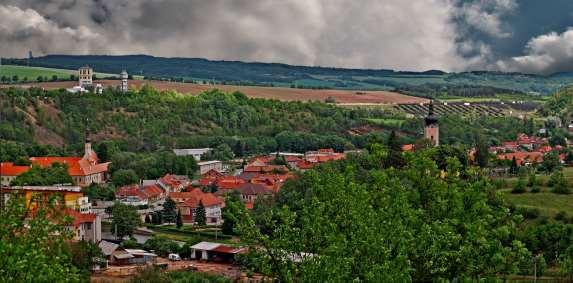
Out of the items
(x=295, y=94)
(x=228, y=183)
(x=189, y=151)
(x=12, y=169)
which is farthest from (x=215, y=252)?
(x=295, y=94)

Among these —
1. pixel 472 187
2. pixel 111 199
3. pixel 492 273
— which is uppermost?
pixel 472 187

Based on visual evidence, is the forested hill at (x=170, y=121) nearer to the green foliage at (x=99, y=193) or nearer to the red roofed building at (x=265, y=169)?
the red roofed building at (x=265, y=169)

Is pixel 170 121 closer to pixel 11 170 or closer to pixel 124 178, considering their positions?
pixel 124 178

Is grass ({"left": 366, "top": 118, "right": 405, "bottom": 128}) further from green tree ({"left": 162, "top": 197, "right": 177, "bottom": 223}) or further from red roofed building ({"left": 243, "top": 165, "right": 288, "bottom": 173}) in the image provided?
green tree ({"left": 162, "top": 197, "right": 177, "bottom": 223})

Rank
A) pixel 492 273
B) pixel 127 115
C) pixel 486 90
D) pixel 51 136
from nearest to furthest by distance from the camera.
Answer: pixel 492 273 → pixel 51 136 → pixel 127 115 → pixel 486 90

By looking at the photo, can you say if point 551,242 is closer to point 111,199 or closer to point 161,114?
point 111,199

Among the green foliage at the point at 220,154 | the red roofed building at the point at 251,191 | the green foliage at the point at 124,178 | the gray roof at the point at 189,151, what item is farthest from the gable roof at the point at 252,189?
the gray roof at the point at 189,151

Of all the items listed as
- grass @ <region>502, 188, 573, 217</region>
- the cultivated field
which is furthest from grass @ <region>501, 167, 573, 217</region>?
the cultivated field

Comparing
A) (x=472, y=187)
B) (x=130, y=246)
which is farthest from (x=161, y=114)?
(x=472, y=187)
